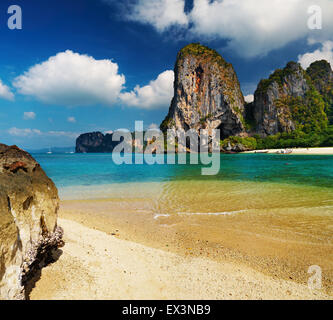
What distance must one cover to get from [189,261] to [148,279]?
1.52 m

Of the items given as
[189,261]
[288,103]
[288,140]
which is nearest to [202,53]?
[288,103]

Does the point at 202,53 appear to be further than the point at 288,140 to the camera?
Yes

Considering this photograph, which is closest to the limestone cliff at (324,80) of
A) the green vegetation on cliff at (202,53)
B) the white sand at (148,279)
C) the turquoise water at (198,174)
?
the green vegetation on cliff at (202,53)

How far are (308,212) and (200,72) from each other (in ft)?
484

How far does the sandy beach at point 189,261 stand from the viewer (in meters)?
3.82

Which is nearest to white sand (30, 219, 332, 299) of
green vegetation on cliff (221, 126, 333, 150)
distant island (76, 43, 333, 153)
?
distant island (76, 43, 333, 153)

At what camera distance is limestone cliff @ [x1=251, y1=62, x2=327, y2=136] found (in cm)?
12494

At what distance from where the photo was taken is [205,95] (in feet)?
445

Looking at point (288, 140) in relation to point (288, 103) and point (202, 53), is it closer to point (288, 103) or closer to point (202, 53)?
point (288, 103)

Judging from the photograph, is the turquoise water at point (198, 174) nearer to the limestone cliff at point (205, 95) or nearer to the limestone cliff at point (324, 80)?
the limestone cliff at point (205, 95)

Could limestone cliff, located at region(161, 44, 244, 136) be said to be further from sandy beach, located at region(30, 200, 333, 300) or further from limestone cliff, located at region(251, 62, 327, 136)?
sandy beach, located at region(30, 200, 333, 300)

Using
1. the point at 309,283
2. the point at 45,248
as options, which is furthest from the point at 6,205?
the point at 309,283

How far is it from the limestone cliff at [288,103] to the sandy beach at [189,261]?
5516 inches
